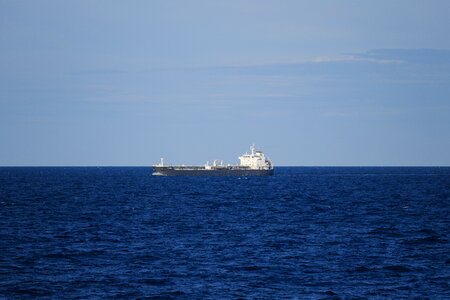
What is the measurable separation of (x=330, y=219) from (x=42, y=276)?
38552mm

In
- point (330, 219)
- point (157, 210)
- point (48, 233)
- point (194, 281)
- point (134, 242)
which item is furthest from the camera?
point (157, 210)

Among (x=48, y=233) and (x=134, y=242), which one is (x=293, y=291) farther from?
(x=48, y=233)

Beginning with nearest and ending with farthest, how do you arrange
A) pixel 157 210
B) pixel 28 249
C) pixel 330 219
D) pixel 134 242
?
pixel 28 249, pixel 134 242, pixel 330 219, pixel 157 210

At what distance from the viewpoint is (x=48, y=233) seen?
5625 cm

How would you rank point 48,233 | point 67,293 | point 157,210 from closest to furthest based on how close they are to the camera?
point 67,293 → point 48,233 → point 157,210

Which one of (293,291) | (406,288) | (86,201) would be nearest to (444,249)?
(406,288)

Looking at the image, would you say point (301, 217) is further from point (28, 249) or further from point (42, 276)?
point (42, 276)

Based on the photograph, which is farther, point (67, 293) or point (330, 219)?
point (330, 219)

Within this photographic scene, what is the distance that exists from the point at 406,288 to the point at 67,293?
→ 15603mm

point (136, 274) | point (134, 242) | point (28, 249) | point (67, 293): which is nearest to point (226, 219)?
point (134, 242)

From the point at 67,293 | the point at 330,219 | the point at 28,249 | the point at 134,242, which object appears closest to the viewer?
the point at 67,293

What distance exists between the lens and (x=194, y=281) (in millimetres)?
36062

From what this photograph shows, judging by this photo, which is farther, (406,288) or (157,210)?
(157,210)

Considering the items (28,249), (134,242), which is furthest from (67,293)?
(134,242)
